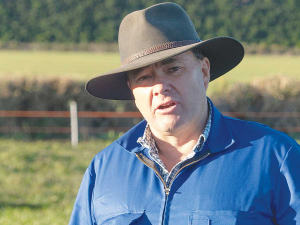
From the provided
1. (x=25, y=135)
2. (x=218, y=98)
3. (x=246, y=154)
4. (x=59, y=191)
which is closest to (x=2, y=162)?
(x=59, y=191)

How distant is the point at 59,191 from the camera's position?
7.16 meters

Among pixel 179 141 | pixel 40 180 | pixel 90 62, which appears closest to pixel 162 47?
pixel 179 141

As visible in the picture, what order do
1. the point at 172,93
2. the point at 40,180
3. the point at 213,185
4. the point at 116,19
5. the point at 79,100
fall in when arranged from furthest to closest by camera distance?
the point at 116,19 < the point at 79,100 < the point at 40,180 < the point at 172,93 < the point at 213,185

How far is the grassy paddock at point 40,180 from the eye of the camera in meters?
6.07

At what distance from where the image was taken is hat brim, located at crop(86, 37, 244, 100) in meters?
1.98

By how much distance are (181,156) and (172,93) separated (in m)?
0.32

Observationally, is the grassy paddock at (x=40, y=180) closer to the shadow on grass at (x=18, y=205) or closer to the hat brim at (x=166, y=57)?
the shadow on grass at (x=18, y=205)

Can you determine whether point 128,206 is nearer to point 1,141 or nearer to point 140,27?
point 140,27

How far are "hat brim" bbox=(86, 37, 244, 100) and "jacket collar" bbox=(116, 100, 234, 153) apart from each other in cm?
30

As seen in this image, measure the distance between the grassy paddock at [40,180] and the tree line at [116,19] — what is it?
23.5 meters

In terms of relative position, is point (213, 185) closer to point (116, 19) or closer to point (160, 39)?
point (160, 39)

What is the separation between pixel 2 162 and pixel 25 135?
358cm

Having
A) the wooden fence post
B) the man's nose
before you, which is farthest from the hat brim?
the wooden fence post

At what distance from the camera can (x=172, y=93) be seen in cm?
200
